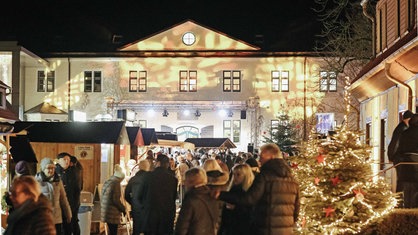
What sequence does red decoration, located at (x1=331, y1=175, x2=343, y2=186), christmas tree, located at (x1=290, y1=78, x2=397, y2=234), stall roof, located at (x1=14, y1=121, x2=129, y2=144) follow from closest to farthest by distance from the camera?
1. christmas tree, located at (x1=290, y1=78, x2=397, y2=234)
2. red decoration, located at (x1=331, y1=175, x2=343, y2=186)
3. stall roof, located at (x1=14, y1=121, x2=129, y2=144)

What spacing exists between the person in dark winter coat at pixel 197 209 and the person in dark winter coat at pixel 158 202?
10.5 ft

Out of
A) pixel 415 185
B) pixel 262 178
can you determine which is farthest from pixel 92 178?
pixel 262 178

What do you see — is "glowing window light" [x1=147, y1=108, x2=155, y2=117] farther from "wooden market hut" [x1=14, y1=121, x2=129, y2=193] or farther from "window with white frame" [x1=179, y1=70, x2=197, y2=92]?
"wooden market hut" [x1=14, y1=121, x2=129, y2=193]

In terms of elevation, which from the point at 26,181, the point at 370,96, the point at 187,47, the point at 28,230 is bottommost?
the point at 28,230

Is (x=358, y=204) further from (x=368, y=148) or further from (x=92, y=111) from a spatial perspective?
(x=92, y=111)

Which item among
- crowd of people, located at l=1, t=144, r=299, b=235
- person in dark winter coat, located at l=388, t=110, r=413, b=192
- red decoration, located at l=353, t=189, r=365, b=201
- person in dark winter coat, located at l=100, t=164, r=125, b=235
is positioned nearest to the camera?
crowd of people, located at l=1, t=144, r=299, b=235

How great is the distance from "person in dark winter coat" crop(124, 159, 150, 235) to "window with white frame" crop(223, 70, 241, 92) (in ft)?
117

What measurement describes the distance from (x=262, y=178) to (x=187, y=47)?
129 feet

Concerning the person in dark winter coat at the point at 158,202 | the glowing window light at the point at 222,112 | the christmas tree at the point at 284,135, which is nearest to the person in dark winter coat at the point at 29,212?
the person in dark winter coat at the point at 158,202

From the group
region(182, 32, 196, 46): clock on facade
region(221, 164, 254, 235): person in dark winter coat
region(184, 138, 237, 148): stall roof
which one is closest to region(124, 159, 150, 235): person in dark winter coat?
region(221, 164, 254, 235): person in dark winter coat

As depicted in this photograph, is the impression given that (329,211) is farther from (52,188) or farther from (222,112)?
(222,112)

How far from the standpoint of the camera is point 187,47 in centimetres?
4694

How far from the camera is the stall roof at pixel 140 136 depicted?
846 inches

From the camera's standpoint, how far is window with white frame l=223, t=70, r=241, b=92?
1861 inches
